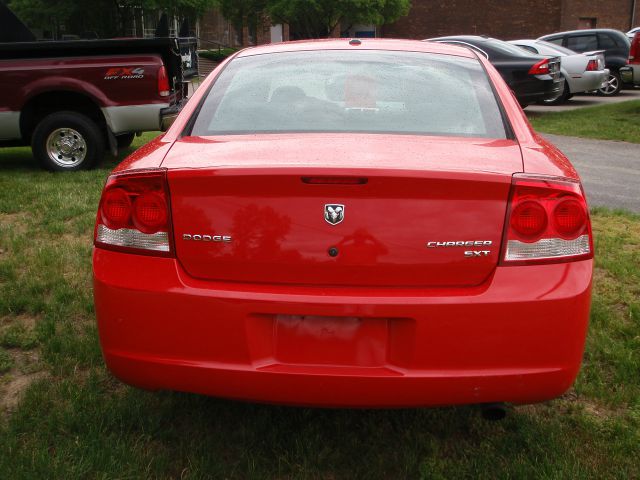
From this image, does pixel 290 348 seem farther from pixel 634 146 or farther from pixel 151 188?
pixel 634 146

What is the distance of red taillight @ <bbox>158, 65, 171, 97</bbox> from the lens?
27.6 ft

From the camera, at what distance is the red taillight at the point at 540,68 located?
14102 millimetres

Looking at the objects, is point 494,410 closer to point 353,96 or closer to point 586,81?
point 353,96

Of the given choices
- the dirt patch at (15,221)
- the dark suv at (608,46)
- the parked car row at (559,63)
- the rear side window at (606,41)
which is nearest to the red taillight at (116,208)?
the dirt patch at (15,221)

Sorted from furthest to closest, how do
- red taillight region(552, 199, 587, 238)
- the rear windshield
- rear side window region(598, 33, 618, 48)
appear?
rear side window region(598, 33, 618, 48)
the rear windshield
red taillight region(552, 199, 587, 238)

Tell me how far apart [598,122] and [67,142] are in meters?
9.60

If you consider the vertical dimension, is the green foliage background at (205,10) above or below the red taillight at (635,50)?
above

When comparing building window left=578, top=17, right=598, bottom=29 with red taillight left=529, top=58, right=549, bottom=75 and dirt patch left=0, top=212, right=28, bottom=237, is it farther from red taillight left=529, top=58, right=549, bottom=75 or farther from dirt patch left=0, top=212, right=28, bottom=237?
dirt patch left=0, top=212, right=28, bottom=237

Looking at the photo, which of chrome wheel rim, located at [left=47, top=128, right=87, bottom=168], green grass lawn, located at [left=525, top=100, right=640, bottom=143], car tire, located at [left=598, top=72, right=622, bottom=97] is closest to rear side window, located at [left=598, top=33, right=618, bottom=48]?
car tire, located at [left=598, top=72, right=622, bottom=97]

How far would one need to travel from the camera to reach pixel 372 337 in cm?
240

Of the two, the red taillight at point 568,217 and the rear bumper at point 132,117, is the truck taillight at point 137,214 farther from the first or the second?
the rear bumper at point 132,117

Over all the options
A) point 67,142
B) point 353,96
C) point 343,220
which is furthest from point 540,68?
point 343,220

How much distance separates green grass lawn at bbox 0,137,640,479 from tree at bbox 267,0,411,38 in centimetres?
3882

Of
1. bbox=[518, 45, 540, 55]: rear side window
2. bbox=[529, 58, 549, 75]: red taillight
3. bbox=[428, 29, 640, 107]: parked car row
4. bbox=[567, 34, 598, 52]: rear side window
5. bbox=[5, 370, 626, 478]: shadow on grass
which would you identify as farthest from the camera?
bbox=[567, 34, 598, 52]: rear side window
